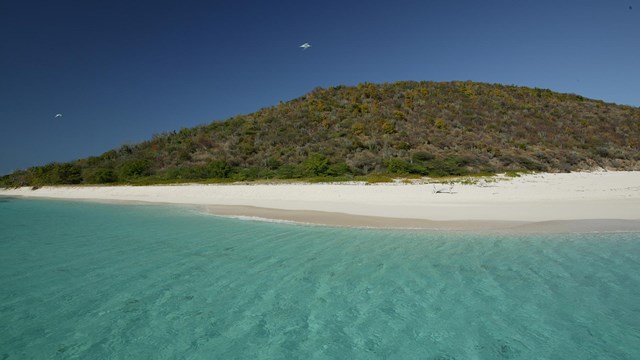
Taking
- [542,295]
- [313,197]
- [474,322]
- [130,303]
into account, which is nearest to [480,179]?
[313,197]

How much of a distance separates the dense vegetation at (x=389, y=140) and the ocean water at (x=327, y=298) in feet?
61.0

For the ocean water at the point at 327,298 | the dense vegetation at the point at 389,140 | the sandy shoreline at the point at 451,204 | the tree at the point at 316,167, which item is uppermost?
the dense vegetation at the point at 389,140

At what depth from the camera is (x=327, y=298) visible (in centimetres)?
556

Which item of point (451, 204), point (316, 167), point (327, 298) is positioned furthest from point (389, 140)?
point (327, 298)

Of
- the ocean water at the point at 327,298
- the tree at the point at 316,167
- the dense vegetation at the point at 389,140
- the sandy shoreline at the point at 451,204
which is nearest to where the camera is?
the ocean water at the point at 327,298

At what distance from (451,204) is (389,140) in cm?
2376

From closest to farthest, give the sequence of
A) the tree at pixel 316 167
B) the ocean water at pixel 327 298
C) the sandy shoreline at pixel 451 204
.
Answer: the ocean water at pixel 327 298, the sandy shoreline at pixel 451 204, the tree at pixel 316 167

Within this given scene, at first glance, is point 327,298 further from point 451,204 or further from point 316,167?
point 316,167

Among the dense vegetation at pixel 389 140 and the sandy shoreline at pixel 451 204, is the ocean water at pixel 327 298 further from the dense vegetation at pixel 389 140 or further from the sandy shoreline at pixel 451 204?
the dense vegetation at pixel 389 140

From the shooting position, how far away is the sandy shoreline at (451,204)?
11336mm

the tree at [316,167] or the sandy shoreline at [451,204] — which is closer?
the sandy shoreline at [451,204]

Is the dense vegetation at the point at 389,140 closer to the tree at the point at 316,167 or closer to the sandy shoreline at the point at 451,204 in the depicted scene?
the tree at the point at 316,167

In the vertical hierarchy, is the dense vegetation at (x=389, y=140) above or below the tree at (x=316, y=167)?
above

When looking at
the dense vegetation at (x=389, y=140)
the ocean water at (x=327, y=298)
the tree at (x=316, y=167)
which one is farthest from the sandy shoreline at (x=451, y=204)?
the dense vegetation at (x=389, y=140)
